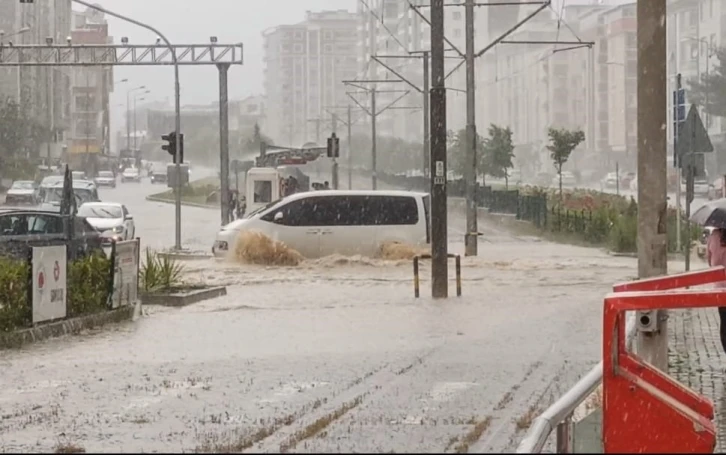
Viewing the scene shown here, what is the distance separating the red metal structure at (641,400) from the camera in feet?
24.6

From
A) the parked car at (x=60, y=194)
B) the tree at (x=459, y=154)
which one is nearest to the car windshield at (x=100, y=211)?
the parked car at (x=60, y=194)

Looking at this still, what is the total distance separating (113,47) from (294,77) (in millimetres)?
72720

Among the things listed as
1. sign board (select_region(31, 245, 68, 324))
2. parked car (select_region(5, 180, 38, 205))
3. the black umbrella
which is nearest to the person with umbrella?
the black umbrella

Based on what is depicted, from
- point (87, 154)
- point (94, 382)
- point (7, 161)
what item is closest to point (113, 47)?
point (7, 161)

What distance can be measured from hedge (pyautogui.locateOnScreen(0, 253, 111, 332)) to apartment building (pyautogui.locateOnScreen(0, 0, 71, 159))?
4810 centimetres

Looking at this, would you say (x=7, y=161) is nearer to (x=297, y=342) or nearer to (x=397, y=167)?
(x=397, y=167)

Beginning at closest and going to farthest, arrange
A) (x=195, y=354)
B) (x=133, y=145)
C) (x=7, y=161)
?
(x=195, y=354) < (x=7, y=161) < (x=133, y=145)

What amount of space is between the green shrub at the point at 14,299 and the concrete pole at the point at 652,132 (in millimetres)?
8076

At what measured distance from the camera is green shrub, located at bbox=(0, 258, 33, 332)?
17.8 m

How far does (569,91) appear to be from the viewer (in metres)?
96.9

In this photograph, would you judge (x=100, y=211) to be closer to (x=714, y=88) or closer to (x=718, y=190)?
(x=718, y=190)

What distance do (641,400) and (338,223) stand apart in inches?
1068

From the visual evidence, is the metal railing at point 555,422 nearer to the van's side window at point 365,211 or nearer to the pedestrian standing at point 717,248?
the pedestrian standing at point 717,248

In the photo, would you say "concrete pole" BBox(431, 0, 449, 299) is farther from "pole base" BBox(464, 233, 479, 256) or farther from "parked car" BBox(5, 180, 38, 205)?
"parked car" BBox(5, 180, 38, 205)
